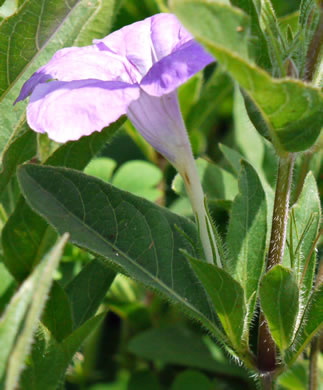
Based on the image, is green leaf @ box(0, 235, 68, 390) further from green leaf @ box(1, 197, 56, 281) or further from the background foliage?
green leaf @ box(1, 197, 56, 281)

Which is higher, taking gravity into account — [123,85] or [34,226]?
[123,85]

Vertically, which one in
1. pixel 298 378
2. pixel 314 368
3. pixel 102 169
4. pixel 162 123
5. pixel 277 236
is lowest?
pixel 298 378

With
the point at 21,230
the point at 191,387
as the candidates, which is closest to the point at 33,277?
the point at 21,230

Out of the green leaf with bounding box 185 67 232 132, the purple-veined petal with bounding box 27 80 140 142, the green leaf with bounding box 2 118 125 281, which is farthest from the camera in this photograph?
the green leaf with bounding box 185 67 232 132

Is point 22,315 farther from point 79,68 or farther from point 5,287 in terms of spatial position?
point 5,287

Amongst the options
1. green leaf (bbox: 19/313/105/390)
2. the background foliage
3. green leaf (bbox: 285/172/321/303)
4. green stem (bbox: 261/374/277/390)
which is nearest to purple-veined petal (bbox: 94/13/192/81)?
the background foliage

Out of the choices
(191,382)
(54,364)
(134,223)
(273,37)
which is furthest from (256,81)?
(191,382)

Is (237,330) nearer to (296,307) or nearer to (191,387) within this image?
(296,307)
